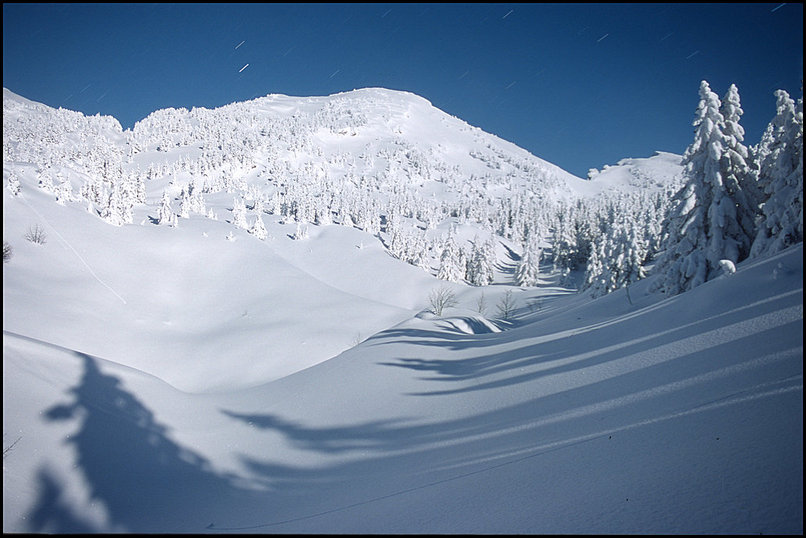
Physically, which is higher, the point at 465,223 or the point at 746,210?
the point at 465,223

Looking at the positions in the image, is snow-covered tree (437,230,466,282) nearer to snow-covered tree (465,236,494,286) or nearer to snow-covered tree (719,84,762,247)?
snow-covered tree (465,236,494,286)

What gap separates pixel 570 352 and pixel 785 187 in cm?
1421

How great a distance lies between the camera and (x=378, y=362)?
1518 cm

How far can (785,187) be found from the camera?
15.6m

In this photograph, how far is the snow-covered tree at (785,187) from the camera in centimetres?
1441

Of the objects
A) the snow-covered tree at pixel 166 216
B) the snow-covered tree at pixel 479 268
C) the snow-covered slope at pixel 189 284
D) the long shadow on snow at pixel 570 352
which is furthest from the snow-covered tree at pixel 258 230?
the long shadow on snow at pixel 570 352

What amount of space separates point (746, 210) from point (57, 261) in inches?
2091

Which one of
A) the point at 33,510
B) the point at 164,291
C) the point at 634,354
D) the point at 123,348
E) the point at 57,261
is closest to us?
the point at 33,510

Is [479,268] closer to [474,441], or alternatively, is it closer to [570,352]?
[570,352]

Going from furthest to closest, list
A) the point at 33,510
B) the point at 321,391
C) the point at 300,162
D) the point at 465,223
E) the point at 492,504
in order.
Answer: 1. the point at 300,162
2. the point at 465,223
3. the point at 321,391
4. the point at 33,510
5. the point at 492,504

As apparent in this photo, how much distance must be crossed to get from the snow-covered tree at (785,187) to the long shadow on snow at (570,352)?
8.50 m

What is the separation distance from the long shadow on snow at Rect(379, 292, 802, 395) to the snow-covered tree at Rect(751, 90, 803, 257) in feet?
27.9

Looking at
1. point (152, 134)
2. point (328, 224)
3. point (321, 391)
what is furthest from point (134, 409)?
point (152, 134)

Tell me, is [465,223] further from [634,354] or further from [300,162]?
[634,354]
